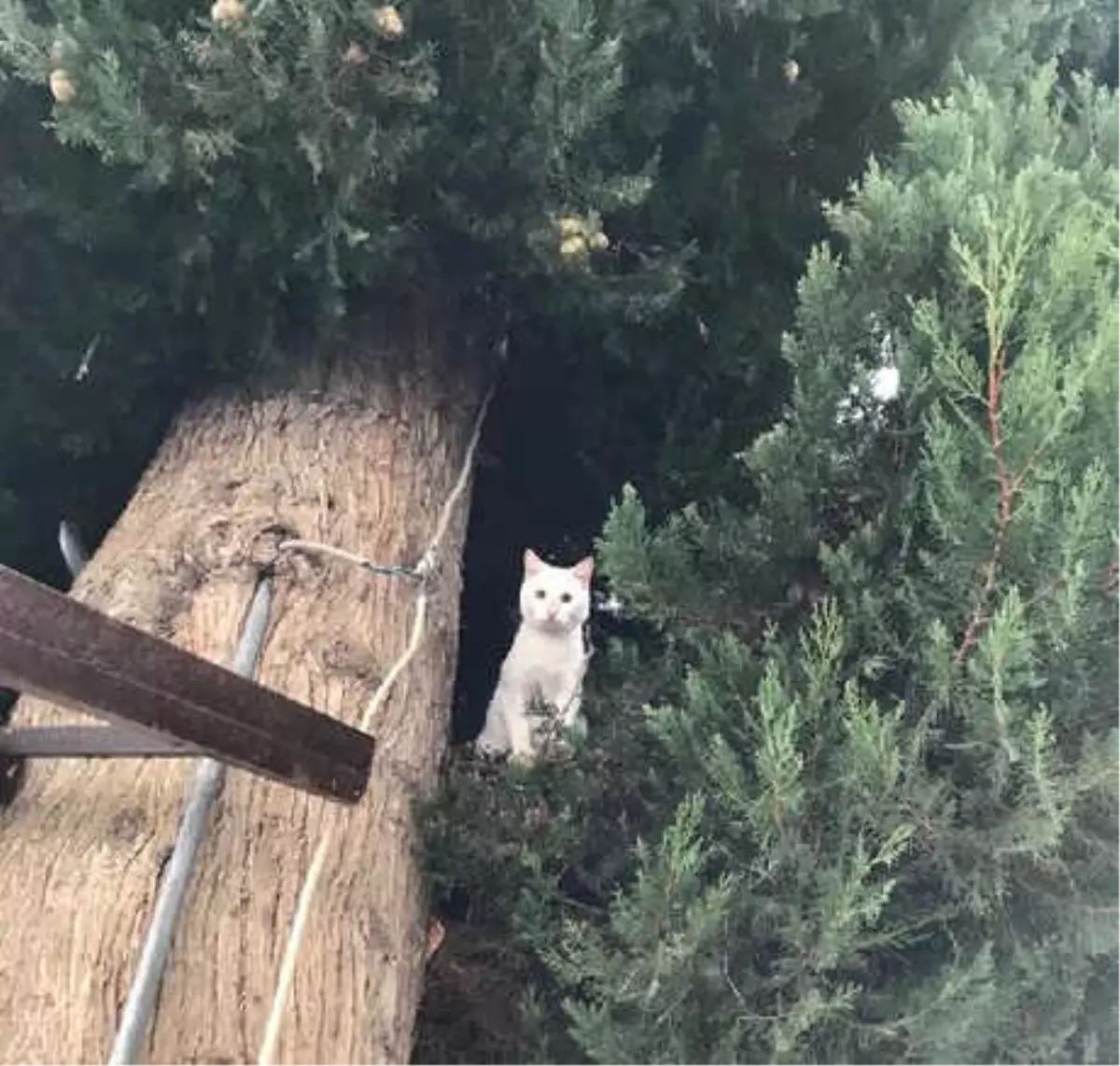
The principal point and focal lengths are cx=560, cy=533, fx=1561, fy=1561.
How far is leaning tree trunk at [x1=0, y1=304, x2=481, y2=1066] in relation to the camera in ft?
5.50

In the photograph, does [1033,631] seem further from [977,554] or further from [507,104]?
[507,104]

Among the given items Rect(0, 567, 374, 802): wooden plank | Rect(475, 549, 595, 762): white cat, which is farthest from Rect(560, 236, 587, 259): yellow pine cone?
Rect(0, 567, 374, 802): wooden plank

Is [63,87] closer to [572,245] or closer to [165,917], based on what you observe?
[572,245]

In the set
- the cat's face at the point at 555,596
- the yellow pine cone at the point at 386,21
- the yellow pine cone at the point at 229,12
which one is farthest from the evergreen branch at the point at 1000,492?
the yellow pine cone at the point at 229,12

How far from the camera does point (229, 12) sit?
2096mm

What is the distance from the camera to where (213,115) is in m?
2.18

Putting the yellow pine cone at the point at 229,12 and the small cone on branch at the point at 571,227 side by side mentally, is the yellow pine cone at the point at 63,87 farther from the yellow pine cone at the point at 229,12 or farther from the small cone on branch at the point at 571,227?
the small cone on branch at the point at 571,227

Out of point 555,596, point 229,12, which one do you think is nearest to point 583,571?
point 555,596

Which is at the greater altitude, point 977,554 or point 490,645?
point 490,645

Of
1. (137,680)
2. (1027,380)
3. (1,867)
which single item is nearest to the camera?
(137,680)

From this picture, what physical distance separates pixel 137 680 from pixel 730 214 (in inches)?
55.8

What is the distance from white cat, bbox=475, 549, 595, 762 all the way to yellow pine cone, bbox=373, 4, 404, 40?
0.86 m

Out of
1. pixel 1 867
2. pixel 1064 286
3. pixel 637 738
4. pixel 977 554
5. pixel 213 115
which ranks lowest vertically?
Answer: pixel 1 867

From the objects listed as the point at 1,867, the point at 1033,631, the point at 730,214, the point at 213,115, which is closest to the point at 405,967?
the point at 1,867
